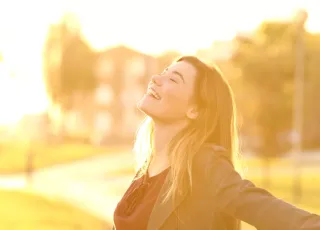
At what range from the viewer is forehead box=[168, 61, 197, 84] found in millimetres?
2617

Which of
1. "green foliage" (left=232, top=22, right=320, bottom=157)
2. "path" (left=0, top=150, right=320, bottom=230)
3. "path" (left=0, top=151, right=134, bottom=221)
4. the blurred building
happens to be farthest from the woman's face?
the blurred building

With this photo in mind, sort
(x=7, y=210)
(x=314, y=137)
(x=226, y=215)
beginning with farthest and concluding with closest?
(x=314, y=137) → (x=7, y=210) → (x=226, y=215)

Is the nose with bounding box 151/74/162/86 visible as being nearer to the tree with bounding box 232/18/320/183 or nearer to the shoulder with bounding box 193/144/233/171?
the shoulder with bounding box 193/144/233/171

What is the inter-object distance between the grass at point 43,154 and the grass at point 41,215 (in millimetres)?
22359

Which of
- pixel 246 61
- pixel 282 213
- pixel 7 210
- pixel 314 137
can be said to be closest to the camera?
pixel 282 213

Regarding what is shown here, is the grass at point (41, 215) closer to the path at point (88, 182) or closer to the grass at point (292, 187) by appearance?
the path at point (88, 182)

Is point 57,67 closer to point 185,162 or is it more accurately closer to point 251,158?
point 251,158

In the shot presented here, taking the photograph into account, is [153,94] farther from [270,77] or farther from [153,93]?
[270,77]

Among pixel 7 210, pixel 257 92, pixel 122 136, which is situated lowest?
pixel 122 136

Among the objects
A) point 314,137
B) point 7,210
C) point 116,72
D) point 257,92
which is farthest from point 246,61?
point 116,72

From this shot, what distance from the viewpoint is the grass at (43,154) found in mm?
49469

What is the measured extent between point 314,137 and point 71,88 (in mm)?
26892

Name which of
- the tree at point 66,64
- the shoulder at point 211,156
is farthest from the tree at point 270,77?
the tree at point 66,64

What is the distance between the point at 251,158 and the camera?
58.3 meters
